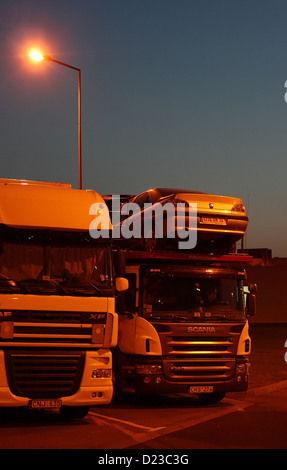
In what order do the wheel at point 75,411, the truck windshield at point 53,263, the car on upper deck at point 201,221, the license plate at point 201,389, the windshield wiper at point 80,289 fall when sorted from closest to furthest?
the truck windshield at point 53,263
the windshield wiper at point 80,289
the wheel at point 75,411
the license plate at point 201,389
the car on upper deck at point 201,221

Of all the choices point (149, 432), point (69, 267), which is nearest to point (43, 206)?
point (69, 267)

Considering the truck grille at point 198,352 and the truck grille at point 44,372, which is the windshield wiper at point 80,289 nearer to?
the truck grille at point 44,372

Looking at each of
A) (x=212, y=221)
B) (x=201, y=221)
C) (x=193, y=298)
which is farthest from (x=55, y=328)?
(x=212, y=221)

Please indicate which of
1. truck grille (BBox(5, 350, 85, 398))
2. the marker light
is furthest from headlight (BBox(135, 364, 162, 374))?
the marker light

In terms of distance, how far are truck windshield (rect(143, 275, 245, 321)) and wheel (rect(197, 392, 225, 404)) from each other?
64.5 inches

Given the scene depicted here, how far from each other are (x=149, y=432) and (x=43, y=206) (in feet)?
12.3

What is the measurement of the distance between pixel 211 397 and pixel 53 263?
5.02 meters

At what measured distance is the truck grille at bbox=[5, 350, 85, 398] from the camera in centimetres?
1008

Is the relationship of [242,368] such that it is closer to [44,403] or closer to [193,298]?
[193,298]

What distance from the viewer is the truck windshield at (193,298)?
41.5 feet

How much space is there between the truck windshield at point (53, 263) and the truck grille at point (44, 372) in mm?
933

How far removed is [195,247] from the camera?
13.2 m

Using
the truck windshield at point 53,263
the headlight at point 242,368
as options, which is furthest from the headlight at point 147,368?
the truck windshield at point 53,263
